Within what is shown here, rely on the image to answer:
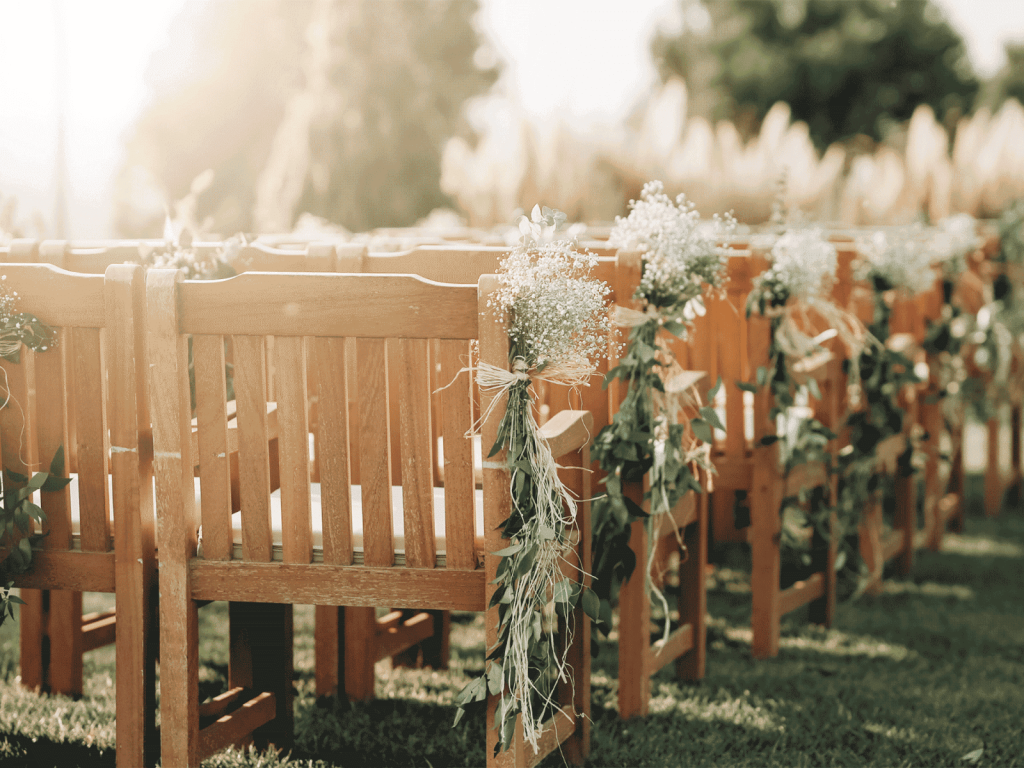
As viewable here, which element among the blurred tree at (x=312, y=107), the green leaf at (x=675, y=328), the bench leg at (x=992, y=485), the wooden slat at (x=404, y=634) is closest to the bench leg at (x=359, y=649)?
the wooden slat at (x=404, y=634)

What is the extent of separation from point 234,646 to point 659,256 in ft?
4.45

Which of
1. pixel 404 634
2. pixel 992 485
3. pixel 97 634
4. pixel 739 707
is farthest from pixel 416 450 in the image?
pixel 992 485

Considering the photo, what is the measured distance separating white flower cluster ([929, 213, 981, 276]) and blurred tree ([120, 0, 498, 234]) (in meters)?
2.67

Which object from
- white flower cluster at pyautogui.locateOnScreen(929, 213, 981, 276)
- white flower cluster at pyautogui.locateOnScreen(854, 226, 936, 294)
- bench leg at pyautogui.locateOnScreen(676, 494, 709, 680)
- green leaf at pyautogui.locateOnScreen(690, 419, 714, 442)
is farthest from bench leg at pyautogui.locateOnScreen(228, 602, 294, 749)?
white flower cluster at pyautogui.locateOnScreen(929, 213, 981, 276)

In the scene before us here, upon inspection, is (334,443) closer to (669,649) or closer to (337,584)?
(337,584)

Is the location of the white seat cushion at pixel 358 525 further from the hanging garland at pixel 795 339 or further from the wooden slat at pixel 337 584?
the hanging garland at pixel 795 339

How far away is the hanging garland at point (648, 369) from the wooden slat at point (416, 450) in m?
0.58

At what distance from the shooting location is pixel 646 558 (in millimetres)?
2752

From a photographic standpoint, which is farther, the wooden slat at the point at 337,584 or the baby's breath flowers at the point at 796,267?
the baby's breath flowers at the point at 796,267

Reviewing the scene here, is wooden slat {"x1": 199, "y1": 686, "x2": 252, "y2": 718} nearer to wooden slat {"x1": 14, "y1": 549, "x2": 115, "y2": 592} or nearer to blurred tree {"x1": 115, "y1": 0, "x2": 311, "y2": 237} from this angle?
wooden slat {"x1": 14, "y1": 549, "x2": 115, "y2": 592}

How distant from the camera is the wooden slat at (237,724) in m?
2.22

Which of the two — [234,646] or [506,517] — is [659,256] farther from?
[234,646]

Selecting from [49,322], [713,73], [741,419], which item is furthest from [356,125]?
[713,73]

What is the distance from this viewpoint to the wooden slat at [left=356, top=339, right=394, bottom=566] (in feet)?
6.36
